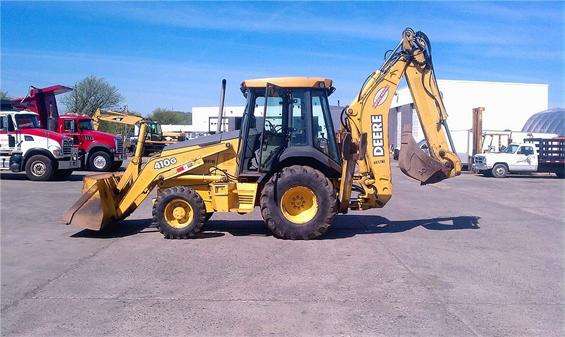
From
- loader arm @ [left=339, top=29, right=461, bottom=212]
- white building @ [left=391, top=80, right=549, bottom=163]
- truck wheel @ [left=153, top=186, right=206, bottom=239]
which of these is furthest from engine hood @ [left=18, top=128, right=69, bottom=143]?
white building @ [left=391, top=80, right=549, bottom=163]

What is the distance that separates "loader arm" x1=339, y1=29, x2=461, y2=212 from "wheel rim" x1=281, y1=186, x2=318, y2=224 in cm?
58

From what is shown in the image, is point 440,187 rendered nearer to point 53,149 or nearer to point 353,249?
point 353,249

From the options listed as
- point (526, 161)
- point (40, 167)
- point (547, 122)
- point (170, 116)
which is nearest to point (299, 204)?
point (40, 167)

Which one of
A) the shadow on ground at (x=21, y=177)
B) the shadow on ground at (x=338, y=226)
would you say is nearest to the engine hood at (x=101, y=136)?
the shadow on ground at (x=21, y=177)

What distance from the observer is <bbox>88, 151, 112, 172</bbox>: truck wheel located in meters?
25.5

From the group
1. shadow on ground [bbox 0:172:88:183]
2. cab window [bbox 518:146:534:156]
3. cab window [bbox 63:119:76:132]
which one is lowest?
shadow on ground [bbox 0:172:88:183]

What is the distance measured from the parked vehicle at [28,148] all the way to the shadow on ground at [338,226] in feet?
33.8

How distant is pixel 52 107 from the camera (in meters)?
24.5

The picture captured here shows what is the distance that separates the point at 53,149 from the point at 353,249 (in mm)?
15279

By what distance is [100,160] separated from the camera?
25547 mm

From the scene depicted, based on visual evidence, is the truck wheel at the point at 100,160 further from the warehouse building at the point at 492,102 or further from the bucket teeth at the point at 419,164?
the warehouse building at the point at 492,102

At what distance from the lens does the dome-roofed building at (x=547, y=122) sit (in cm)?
4200

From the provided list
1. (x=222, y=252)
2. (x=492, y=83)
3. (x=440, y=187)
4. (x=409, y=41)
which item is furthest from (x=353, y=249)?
(x=492, y=83)

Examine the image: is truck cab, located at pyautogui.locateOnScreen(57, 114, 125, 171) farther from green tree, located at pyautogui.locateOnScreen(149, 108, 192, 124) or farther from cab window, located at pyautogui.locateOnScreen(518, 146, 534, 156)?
green tree, located at pyautogui.locateOnScreen(149, 108, 192, 124)
